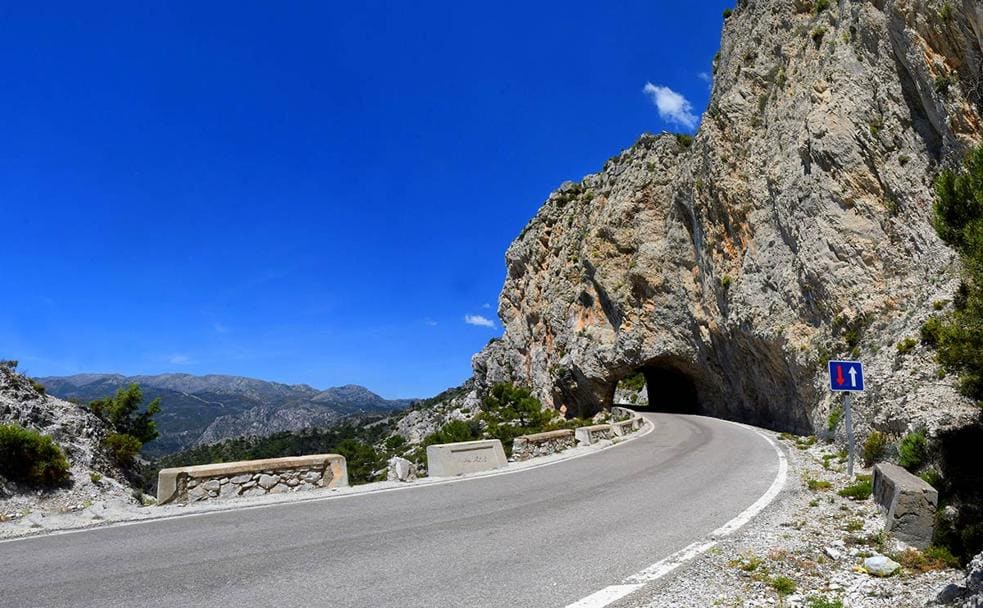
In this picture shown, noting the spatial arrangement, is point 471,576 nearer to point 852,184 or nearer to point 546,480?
point 546,480

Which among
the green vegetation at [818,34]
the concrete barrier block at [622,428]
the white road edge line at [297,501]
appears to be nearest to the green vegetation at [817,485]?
the white road edge line at [297,501]

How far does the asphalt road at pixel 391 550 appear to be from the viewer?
476cm

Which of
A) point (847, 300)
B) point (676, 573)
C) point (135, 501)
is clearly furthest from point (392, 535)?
point (847, 300)

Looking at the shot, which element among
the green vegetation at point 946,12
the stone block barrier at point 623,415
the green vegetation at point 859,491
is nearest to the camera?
the green vegetation at point 859,491

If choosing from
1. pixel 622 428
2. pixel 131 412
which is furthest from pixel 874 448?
pixel 131 412

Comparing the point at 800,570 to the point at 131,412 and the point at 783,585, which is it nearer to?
the point at 783,585

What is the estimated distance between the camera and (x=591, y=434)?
18.9 meters

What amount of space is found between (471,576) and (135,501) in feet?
25.4

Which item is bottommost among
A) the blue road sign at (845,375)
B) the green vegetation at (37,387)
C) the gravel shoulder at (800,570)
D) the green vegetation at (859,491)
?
the green vegetation at (859,491)

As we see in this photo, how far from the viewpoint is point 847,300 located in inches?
813

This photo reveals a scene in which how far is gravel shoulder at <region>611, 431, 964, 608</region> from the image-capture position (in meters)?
4.61

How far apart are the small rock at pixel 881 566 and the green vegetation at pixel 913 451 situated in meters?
4.98

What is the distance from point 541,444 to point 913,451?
8.88m

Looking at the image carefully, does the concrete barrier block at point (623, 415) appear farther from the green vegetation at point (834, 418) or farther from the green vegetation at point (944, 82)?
the green vegetation at point (944, 82)
